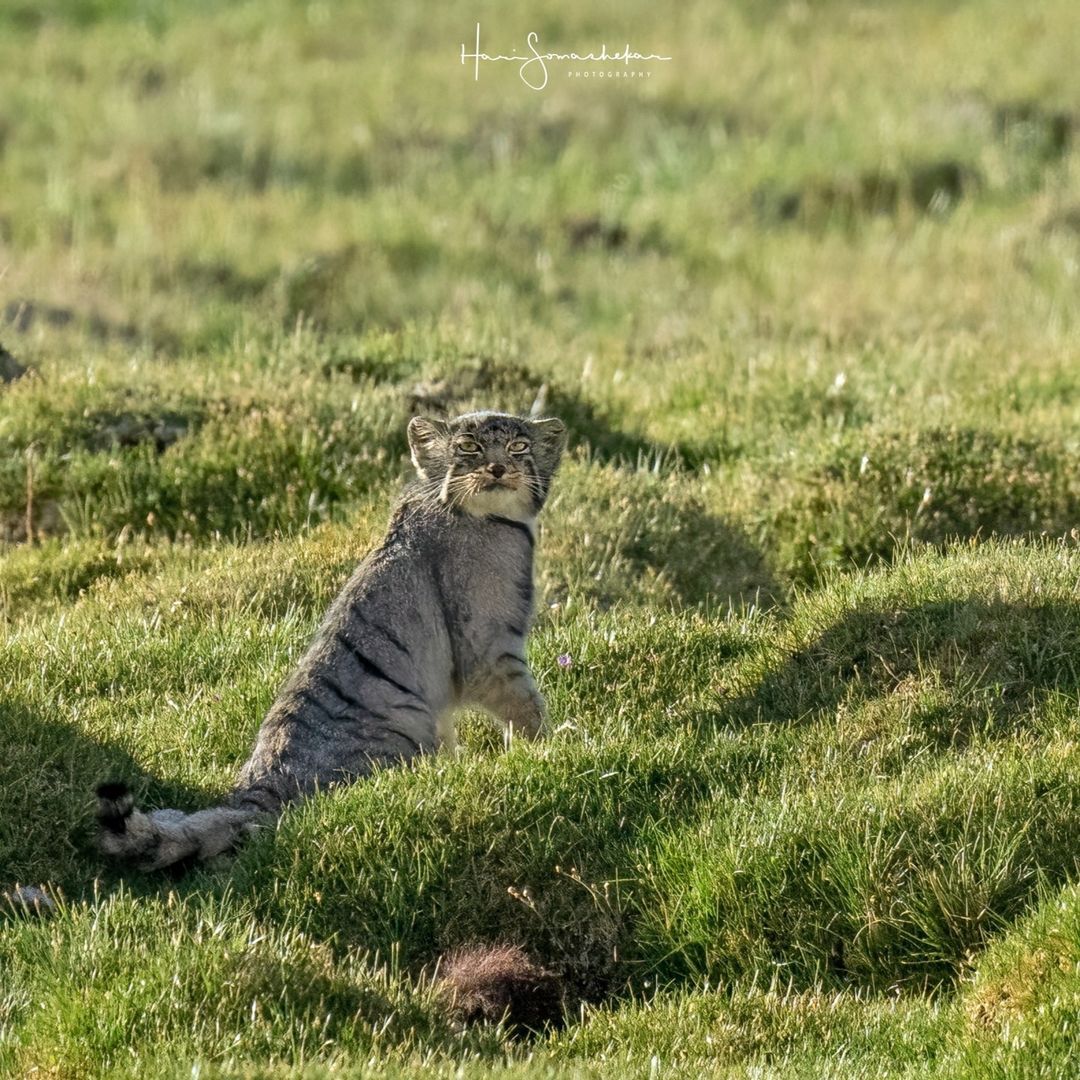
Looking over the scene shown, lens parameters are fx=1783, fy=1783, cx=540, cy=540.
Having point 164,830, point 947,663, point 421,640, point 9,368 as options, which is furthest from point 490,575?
point 9,368

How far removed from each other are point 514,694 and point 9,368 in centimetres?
627

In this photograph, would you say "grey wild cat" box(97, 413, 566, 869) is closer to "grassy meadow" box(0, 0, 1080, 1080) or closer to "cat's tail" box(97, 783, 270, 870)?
"cat's tail" box(97, 783, 270, 870)

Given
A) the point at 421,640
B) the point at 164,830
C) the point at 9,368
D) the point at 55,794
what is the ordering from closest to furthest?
the point at 164,830 < the point at 55,794 < the point at 421,640 < the point at 9,368

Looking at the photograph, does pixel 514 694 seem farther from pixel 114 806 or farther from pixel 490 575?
pixel 114 806

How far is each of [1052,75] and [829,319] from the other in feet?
31.2

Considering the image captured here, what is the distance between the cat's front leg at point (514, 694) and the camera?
7.67 m

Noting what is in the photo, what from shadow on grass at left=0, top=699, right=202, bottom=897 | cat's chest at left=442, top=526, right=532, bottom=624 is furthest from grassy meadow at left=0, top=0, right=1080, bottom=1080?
cat's chest at left=442, top=526, right=532, bottom=624

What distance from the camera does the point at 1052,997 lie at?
5.78 m

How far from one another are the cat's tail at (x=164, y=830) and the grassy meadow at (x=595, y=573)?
0.14 metres

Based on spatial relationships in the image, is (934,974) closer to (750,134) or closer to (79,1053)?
(79,1053)

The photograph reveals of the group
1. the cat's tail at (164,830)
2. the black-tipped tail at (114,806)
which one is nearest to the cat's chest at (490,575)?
the cat's tail at (164,830)

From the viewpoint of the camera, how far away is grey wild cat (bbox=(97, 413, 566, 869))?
7254 mm

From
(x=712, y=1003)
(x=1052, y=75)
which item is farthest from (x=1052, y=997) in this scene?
(x=1052, y=75)

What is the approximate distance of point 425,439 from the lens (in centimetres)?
825
